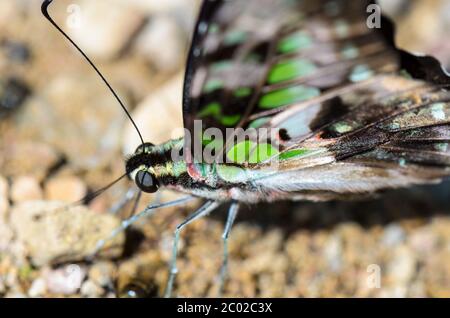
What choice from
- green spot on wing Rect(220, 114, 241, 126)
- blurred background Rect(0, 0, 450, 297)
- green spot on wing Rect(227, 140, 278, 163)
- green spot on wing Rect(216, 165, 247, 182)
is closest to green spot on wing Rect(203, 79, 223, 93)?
green spot on wing Rect(220, 114, 241, 126)

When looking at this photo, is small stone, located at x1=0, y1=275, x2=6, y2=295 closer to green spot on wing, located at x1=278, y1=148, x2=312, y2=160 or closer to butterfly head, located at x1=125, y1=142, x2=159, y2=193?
butterfly head, located at x1=125, y1=142, x2=159, y2=193

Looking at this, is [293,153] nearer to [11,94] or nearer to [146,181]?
[146,181]

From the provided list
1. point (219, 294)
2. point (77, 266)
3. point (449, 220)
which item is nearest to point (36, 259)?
point (77, 266)

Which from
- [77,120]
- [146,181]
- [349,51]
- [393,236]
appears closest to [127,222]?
[146,181]

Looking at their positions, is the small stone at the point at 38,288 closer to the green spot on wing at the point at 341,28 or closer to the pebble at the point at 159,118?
the pebble at the point at 159,118

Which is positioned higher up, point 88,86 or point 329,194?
point 88,86

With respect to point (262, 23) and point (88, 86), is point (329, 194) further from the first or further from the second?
point (88, 86)
